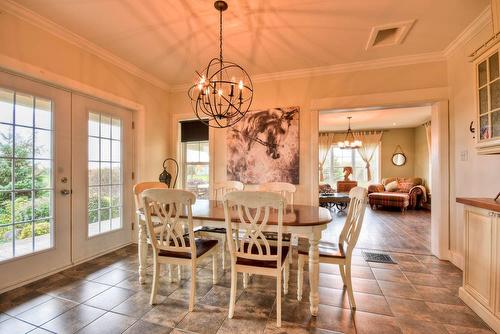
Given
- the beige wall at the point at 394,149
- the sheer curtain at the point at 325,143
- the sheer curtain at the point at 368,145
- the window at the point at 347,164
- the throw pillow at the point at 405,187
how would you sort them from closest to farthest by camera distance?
the throw pillow at the point at 405,187, the beige wall at the point at 394,149, the sheer curtain at the point at 368,145, the window at the point at 347,164, the sheer curtain at the point at 325,143

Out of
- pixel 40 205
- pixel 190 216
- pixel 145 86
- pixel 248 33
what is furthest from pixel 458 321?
pixel 145 86

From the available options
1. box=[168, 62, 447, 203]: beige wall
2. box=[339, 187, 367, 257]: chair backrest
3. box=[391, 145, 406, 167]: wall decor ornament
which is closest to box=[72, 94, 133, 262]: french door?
box=[168, 62, 447, 203]: beige wall

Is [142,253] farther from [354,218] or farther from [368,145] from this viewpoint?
[368,145]

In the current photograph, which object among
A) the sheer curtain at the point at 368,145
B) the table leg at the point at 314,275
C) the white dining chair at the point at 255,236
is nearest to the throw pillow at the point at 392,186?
the sheer curtain at the point at 368,145

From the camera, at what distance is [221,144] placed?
3.91 meters

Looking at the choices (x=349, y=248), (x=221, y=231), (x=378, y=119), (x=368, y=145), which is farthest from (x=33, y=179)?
(x=368, y=145)

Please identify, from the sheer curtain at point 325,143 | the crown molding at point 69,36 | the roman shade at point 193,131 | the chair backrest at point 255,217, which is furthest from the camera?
the sheer curtain at point 325,143

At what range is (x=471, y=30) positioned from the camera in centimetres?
245

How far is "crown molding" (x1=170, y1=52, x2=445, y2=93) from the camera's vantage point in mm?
3008

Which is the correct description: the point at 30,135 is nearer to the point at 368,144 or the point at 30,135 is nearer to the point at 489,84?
the point at 489,84

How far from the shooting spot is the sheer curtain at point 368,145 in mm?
8203

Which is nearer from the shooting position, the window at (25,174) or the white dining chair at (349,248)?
the white dining chair at (349,248)

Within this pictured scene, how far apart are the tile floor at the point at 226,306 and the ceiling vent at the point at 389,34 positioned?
2631 millimetres

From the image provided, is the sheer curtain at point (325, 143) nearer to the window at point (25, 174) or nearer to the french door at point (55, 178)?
the french door at point (55, 178)
